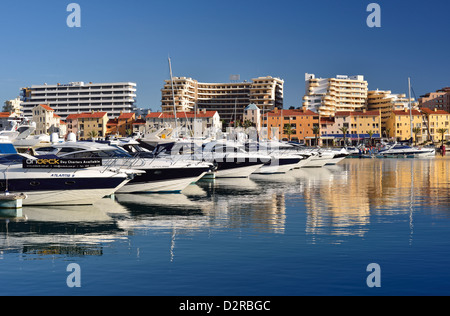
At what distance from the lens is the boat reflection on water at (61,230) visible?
16344 millimetres

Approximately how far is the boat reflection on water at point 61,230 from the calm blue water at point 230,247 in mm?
35

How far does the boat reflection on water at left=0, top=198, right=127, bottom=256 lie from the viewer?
1634 centimetres

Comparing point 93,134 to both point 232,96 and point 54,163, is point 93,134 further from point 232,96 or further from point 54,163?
point 54,163

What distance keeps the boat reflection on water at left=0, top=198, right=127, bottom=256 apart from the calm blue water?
0.04 meters

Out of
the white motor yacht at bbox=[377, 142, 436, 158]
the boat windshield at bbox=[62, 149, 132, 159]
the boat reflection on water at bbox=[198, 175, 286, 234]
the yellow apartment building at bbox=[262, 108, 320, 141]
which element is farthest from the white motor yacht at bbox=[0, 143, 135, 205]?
the yellow apartment building at bbox=[262, 108, 320, 141]

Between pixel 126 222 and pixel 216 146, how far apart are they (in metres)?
20.7

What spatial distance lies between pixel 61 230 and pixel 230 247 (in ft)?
21.1

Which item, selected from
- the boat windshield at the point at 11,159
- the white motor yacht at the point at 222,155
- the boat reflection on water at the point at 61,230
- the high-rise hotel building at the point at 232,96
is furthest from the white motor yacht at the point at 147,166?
the high-rise hotel building at the point at 232,96

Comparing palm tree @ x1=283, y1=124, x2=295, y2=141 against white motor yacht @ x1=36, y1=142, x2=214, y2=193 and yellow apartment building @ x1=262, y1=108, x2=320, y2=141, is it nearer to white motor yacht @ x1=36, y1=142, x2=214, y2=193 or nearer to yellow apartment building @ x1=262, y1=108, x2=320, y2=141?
yellow apartment building @ x1=262, y1=108, x2=320, y2=141

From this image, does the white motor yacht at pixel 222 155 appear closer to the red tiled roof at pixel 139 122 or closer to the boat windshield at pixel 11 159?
the boat windshield at pixel 11 159

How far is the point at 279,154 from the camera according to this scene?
50.3m

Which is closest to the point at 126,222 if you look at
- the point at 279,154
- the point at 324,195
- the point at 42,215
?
the point at 42,215
